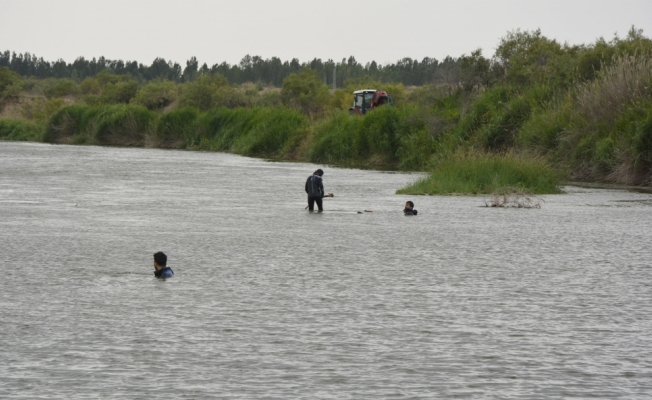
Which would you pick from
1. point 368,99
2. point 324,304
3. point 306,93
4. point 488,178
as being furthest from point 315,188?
point 306,93

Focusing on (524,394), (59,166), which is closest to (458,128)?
(59,166)

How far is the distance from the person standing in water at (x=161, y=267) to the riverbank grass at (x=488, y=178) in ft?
62.4

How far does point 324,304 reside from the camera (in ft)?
44.5

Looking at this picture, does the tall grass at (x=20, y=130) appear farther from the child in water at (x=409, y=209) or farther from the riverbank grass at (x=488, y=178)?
the child in water at (x=409, y=209)

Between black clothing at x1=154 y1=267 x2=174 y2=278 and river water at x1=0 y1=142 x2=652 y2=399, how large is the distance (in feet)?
0.45

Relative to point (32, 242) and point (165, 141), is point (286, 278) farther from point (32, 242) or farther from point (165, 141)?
point (165, 141)

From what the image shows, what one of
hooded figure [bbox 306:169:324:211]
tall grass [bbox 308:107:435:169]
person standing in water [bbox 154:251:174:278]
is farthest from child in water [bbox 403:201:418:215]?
tall grass [bbox 308:107:435:169]

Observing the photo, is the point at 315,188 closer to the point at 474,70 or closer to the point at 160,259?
the point at 160,259

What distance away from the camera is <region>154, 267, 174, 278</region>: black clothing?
1553 cm

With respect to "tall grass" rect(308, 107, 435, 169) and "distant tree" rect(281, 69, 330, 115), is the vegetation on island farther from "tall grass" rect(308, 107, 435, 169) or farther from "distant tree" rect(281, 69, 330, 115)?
"distant tree" rect(281, 69, 330, 115)

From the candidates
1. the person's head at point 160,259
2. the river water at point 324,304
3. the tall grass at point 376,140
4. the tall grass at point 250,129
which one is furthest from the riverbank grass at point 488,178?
the tall grass at point 250,129

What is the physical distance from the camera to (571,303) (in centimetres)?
1371

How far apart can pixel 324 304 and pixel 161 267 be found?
3.03m

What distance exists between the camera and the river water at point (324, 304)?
31.9ft
